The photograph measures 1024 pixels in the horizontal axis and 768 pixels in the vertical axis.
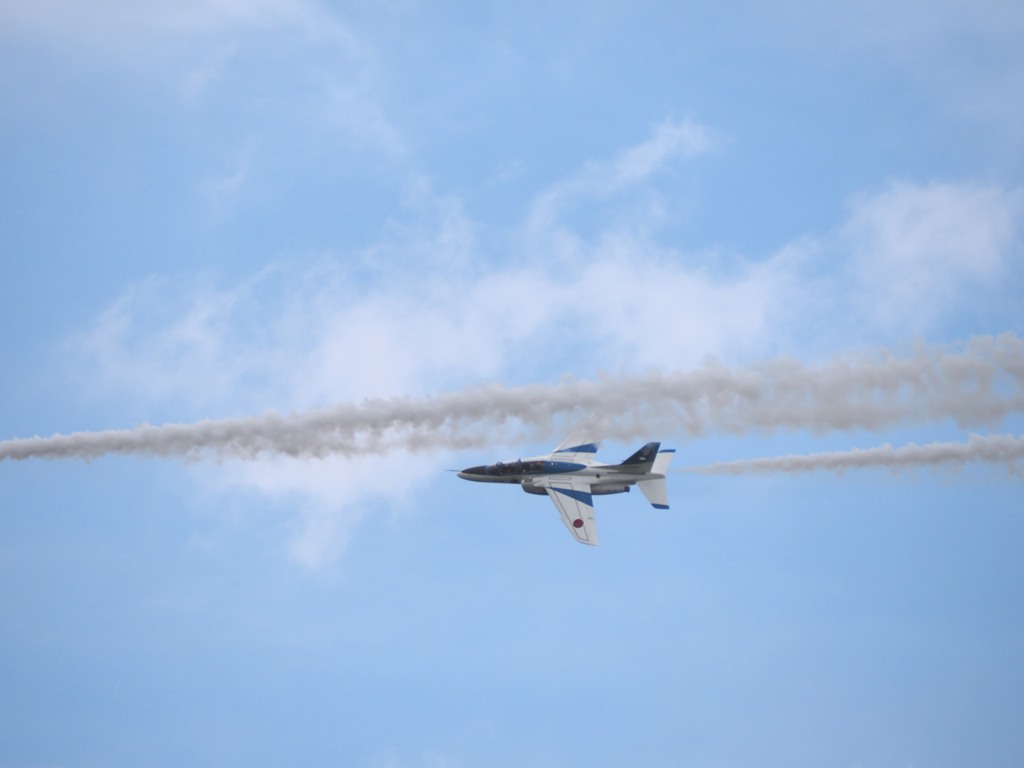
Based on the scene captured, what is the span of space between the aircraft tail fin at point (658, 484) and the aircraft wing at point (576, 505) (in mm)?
3112

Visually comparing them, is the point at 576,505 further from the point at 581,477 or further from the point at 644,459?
the point at 644,459

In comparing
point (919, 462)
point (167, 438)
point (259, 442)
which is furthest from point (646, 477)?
point (167, 438)

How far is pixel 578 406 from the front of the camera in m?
79.3

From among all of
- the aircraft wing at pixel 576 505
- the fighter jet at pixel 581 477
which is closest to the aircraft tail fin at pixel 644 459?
the fighter jet at pixel 581 477

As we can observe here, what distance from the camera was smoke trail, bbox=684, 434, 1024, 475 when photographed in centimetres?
6862

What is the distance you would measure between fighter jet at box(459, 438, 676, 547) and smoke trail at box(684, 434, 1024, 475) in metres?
3.21

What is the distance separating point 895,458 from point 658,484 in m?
13.3

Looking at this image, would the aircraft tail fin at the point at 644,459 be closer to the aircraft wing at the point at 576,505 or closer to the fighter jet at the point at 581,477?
the fighter jet at the point at 581,477

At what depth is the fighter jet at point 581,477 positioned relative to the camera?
7781 centimetres

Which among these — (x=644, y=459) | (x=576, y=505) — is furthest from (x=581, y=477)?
(x=644, y=459)

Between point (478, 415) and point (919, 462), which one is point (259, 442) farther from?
point (919, 462)

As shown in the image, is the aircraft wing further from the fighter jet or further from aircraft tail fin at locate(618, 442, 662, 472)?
aircraft tail fin at locate(618, 442, 662, 472)

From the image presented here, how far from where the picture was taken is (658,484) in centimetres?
7812

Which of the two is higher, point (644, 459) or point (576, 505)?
point (644, 459)
